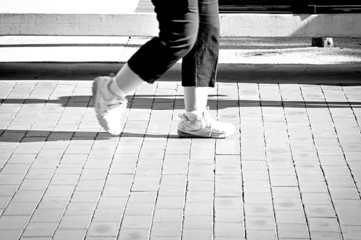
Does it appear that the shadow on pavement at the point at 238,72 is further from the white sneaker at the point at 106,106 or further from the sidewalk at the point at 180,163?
the white sneaker at the point at 106,106

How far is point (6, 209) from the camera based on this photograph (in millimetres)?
4797

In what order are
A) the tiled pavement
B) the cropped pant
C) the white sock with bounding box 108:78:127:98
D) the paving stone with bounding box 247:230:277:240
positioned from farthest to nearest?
the white sock with bounding box 108:78:127:98 < the cropped pant < the tiled pavement < the paving stone with bounding box 247:230:277:240

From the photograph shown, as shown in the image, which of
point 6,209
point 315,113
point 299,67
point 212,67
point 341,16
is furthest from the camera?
point 299,67

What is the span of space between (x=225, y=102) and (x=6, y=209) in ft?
8.36

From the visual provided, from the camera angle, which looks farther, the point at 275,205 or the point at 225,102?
the point at 225,102

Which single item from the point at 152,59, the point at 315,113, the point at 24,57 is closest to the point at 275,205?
the point at 152,59

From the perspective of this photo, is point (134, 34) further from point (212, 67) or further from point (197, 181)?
point (197, 181)

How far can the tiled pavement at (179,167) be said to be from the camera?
4.56m

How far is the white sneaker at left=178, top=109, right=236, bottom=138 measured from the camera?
5988 millimetres

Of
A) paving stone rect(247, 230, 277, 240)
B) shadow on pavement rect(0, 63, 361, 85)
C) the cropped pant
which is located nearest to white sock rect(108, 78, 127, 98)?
the cropped pant

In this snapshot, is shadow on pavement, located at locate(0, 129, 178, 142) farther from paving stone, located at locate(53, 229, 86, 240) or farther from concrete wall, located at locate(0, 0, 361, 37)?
paving stone, located at locate(53, 229, 86, 240)

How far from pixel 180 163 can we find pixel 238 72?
256 cm

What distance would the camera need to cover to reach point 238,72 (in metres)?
7.97

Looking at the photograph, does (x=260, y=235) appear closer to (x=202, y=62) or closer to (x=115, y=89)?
(x=115, y=89)
